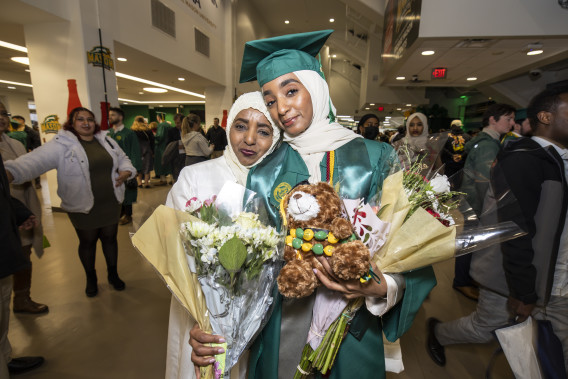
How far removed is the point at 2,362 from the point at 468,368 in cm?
309

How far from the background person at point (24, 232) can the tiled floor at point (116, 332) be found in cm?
11

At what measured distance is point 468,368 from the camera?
2.28 m

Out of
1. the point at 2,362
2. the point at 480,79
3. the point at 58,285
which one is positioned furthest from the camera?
the point at 480,79

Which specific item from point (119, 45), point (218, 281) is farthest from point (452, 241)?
point (119, 45)

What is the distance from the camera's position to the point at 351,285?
0.86m

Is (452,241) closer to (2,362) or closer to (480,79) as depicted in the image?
(2,362)

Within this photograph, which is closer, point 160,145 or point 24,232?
point 24,232

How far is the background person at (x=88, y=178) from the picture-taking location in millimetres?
2582

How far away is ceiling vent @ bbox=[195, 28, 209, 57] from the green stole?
31.5ft

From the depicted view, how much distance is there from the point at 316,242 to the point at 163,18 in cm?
861

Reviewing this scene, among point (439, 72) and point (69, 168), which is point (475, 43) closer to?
point (439, 72)

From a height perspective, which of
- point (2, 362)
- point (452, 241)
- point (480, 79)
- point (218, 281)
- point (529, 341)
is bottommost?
point (2, 362)

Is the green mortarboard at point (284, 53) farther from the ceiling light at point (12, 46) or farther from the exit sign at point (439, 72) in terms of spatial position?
the ceiling light at point (12, 46)

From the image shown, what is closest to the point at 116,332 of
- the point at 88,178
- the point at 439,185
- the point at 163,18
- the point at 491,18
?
the point at 88,178
